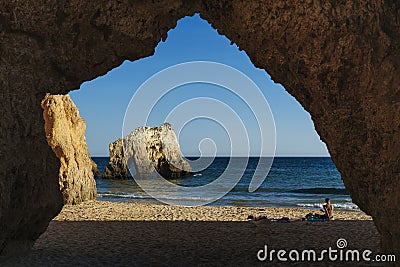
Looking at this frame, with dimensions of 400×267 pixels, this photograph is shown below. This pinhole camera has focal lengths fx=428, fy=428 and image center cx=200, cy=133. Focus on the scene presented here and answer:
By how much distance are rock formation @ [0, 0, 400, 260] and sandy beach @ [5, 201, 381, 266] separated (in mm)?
1201

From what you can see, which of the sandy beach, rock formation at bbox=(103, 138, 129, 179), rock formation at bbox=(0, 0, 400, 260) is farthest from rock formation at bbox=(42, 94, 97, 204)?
rock formation at bbox=(103, 138, 129, 179)

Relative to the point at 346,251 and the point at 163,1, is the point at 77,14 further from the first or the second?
the point at 346,251

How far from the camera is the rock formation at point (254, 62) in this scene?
6.33m

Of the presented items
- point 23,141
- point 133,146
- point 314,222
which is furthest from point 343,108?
point 133,146

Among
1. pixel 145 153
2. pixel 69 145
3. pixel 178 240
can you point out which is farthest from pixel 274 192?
pixel 178 240

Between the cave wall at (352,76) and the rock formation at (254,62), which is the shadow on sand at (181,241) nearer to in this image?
the rock formation at (254,62)

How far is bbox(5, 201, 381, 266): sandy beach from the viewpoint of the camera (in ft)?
26.2

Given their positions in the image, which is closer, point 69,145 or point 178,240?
point 178,240

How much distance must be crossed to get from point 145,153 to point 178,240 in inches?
1539

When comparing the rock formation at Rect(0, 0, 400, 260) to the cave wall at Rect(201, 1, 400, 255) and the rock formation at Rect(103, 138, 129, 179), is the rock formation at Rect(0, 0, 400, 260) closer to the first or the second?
the cave wall at Rect(201, 1, 400, 255)

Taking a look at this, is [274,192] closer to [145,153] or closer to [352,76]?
[145,153]

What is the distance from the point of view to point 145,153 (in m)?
48.8

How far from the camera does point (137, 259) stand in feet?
26.8

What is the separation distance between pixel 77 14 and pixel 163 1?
1.47 meters
